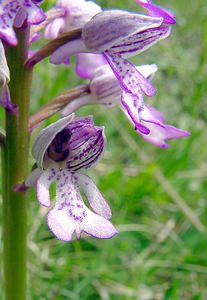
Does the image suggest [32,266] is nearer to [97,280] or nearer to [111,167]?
[97,280]

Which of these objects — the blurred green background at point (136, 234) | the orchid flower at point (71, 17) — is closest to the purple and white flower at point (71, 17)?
the orchid flower at point (71, 17)

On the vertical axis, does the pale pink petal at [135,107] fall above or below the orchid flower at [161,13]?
below

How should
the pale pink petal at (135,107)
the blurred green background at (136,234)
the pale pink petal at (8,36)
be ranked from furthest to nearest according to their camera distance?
the blurred green background at (136,234)
the pale pink petal at (135,107)
the pale pink petal at (8,36)

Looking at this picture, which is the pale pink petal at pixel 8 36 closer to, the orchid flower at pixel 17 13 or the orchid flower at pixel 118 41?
the orchid flower at pixel 17 13

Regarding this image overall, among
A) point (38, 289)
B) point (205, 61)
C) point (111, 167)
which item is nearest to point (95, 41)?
point (38, 289)

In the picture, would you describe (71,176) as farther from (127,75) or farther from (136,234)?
(136,234)

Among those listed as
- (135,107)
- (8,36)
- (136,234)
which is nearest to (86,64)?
(135,107)
